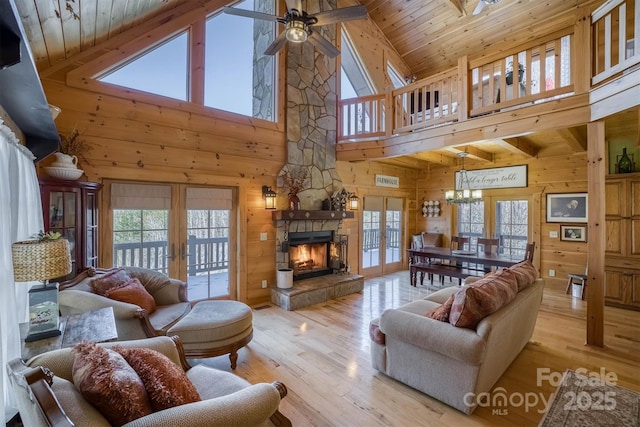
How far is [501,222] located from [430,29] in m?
4.74

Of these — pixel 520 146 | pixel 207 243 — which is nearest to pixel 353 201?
pixel 207 243

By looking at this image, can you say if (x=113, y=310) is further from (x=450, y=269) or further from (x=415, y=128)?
(x=450, y=269)

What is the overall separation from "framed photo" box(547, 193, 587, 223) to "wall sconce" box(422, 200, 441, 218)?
2.32m

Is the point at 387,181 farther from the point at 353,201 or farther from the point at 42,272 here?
the point at 42,272

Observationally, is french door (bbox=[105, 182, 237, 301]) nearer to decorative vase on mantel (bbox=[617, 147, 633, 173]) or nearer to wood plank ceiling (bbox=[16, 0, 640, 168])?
wood plank ceiling (bbox=[16, 0, 640, 168])

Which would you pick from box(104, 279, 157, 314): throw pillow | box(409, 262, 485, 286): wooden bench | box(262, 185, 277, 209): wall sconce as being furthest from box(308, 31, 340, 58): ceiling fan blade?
box(409, 262, 485, 286): wooden bench

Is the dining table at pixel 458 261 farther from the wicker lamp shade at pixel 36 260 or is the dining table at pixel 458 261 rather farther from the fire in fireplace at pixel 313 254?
the wicker lamp shade at pixel 36 260

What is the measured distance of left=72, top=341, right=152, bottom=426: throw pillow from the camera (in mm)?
1099

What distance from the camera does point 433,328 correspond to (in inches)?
93.9

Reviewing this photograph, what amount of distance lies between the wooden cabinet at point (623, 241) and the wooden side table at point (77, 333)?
6598mm

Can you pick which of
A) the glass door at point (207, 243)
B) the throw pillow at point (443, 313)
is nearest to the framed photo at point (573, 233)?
the throw pillow at point (443, 313)

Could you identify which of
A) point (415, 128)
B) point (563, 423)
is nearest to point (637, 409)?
point (563, 423)

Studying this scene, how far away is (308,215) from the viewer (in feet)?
16.9

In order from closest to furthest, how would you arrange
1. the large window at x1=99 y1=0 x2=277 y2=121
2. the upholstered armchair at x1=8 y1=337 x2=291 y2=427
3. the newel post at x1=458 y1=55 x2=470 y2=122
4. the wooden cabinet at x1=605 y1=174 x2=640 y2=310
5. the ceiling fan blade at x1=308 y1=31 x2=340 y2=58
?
the upholstered armchair at x1=8 y1=337 x2=291 y2=427 → the ceiling fan blade at x1=308 y1=31 x2=340 y2=58 → the large window at x1=99 y1=0 x2=277 y2=121 → the newel post at x1=458 y1=55 x2=470 y2=122 → the wooden cabinet at x1=605 y1=174 x2=640 y2=310
